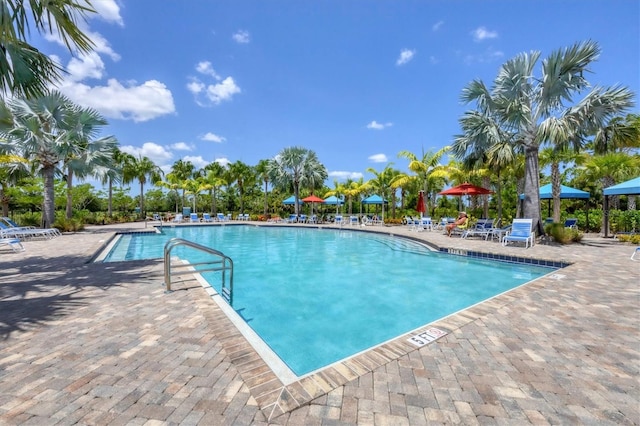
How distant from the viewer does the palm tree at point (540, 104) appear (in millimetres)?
9859

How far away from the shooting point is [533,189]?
11.3 meters

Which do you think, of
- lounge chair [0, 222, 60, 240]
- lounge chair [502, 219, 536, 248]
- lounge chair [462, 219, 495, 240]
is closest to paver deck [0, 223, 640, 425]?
lounge chair [502, 219, 536, 248]

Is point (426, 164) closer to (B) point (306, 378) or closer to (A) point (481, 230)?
(A) point (481, 230)

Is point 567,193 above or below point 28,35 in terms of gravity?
below

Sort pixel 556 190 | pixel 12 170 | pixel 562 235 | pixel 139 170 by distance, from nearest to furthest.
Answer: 1. pixel 562 235
2. pixel 556 190
3. pixel 12 170
4. pixel 139 170

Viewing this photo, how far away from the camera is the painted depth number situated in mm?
3079

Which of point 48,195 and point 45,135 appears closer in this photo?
point 45,135

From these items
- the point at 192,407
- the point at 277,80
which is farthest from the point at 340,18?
the point at 192,407

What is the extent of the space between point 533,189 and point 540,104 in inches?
126

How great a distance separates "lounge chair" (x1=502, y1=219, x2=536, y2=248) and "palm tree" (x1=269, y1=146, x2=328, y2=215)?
1834 centimetres

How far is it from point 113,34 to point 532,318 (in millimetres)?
15869

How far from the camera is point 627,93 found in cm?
946

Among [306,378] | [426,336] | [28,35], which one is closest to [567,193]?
[426,336]

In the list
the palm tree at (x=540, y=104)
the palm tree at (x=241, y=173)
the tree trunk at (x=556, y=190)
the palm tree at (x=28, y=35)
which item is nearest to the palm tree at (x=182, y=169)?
the palm tree at (x=241, y=173)
